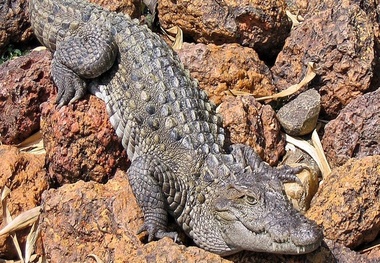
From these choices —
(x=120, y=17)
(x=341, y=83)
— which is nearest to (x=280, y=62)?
(x=341, y=83)

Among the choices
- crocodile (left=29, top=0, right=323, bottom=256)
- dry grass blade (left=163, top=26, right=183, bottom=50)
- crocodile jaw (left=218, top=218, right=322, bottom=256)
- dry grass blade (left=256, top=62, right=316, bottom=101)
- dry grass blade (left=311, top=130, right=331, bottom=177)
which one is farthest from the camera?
dry grass blade (left=163, top=26, right=183, bottom=50)

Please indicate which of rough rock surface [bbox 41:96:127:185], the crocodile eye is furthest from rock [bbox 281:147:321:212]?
rough rock surface [bbox 41:96:127:185]

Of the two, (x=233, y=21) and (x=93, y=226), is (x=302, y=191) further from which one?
(x=233, y=21)

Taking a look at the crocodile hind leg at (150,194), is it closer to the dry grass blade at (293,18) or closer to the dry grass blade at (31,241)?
the dry grass blade at (31,241)

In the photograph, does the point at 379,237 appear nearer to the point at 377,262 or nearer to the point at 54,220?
the point at 377,262

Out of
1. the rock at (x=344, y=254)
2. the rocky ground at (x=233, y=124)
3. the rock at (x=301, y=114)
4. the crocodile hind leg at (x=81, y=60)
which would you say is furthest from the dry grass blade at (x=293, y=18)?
the rock at (x=344, y=254)

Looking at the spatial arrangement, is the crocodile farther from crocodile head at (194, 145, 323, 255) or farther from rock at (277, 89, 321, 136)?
rock at (277, 89, 321, 136)
